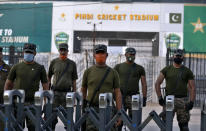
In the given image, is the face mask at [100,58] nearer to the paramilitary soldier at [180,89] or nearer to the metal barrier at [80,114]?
the metal barrier at [80,114]

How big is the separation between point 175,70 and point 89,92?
265 centimetres

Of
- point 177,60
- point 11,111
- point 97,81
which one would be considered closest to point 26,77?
point 11,111

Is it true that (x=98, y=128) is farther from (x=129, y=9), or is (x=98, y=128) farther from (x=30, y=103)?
(x=129, y=9)

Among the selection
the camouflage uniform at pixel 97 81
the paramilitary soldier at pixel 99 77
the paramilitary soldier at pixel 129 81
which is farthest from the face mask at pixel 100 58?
the paramilitary soldier at pixel 129 81

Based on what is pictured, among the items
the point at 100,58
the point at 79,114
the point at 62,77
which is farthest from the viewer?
the point at 62,77

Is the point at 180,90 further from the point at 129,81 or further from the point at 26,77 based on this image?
the point at 26,77

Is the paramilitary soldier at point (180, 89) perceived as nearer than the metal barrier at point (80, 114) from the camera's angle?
No

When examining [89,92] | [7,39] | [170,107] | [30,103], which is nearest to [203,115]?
[170,107]

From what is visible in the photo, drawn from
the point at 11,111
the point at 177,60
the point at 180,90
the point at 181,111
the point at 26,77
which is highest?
the point at 177,60

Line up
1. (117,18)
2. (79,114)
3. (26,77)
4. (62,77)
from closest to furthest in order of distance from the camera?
1. (79,114)
2. (26,77)
3. (62,77)
4. (117,18)

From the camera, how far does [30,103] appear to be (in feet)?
31.3

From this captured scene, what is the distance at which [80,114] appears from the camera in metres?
8.88

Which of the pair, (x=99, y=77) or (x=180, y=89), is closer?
(x=99, y=77)

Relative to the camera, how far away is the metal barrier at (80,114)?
312 inches
